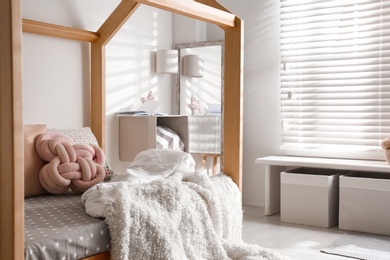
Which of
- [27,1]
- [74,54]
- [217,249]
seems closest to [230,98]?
[217,249]

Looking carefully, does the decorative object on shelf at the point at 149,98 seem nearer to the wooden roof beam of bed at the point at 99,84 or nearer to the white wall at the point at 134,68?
the white wall at the point at 134,68

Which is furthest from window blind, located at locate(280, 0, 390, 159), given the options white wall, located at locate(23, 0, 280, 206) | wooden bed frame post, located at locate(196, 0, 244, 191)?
wooden bed frame post, located at locate(196, 0, 244, 191)

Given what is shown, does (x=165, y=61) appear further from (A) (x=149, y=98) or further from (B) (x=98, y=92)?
(B) (x=98, y=92)

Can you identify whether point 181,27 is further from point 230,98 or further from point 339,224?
point 339,224

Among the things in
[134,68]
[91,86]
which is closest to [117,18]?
[91,86]

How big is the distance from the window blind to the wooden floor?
72 cm

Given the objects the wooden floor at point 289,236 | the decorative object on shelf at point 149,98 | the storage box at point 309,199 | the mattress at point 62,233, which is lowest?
the wooden floor at point 289,236

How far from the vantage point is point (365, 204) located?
137 inches

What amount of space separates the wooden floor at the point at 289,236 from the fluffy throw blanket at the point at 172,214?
0.43 metres

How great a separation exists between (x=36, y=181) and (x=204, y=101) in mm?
2137

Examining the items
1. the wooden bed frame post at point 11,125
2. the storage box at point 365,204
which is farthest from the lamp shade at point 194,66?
the wooden bed frame post at point 11,125

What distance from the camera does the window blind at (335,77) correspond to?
3.79 m

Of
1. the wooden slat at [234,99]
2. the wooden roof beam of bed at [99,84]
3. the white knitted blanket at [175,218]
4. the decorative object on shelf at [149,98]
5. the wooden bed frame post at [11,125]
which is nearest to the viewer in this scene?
the wooden bed frame post at [11,125]

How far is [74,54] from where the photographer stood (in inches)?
136
